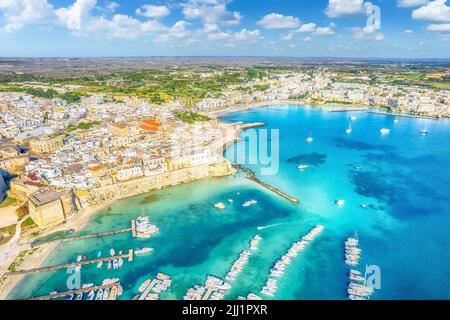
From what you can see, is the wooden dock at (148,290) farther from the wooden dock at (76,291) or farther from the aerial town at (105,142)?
the aerial town at (105,142)

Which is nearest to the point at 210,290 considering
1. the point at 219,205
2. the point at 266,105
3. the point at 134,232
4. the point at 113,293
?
the point at 113,293

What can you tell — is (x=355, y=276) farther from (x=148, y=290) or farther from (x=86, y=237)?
(x=86, y=237)

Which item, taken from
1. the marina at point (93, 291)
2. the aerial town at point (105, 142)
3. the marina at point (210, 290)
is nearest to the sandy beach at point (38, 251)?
the aerial town at point (105, 142)

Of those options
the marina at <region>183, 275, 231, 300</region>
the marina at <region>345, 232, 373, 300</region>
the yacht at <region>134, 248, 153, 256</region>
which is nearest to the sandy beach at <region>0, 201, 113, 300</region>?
the yacht at <region>134, 248, 153, 256</region>

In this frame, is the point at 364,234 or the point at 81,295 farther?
the point at 364,234
